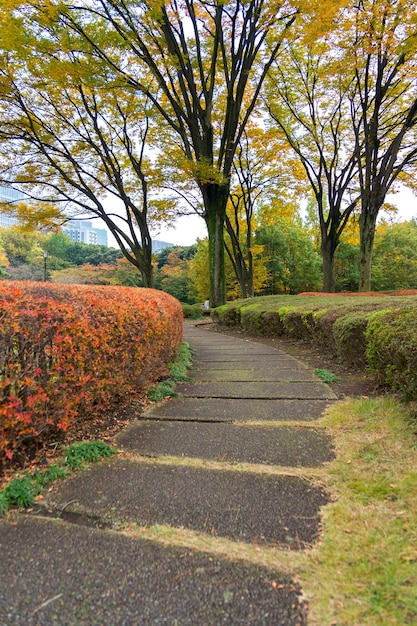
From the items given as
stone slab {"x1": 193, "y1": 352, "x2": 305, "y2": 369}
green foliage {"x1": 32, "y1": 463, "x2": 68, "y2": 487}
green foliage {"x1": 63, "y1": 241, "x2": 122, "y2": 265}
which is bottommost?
stone slab {"x1": 193, "y1": 352, "x2": 305, "y2": 369}

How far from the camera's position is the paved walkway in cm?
113

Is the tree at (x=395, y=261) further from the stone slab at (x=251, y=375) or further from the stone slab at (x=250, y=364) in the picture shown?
the stone slab at (x=251, y=375)

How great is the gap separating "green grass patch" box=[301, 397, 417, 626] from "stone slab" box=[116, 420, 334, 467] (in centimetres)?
17

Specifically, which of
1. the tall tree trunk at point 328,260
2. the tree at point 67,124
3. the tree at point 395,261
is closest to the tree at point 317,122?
the tall tree trunk at point 328,260

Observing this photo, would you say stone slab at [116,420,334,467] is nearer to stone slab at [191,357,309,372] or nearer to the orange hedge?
the orange hedge

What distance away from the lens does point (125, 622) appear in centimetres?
108

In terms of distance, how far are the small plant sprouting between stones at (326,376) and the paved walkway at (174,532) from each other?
50.9 inches

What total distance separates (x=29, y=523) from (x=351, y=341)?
144 inches

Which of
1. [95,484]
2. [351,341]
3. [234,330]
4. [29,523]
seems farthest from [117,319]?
[234,330]

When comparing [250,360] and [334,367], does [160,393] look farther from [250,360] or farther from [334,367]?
[334,367]

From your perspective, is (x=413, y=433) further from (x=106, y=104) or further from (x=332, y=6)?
(x=106, y=104)

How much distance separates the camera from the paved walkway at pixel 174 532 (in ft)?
3.70

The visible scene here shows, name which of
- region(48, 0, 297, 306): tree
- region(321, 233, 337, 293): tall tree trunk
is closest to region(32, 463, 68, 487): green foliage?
region(48, 0, 297, 306): tree

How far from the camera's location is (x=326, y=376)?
3959 millimetres
